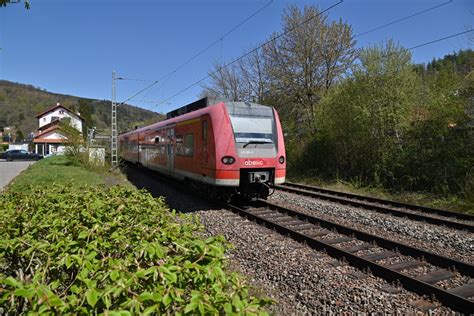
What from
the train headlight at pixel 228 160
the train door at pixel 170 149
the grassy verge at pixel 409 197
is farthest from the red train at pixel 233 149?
the grassy verge at pixel 409 197

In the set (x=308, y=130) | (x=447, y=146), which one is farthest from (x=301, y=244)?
(x=308, y=130)

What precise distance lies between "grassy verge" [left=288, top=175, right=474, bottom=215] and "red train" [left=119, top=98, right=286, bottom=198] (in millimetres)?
4964

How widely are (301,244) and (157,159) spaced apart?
9.83 m

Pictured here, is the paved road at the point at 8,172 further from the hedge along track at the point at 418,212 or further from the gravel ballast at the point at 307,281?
the hedge along track at the point at 418,212

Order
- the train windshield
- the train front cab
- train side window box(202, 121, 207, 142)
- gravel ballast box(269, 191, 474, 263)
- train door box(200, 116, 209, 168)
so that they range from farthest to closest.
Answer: train side window box(202, 121, 207, 142), train door box(200, 116, 209, 168), the train windshield, the train front cab, gravel ballast box(269, 191, 474, 263)

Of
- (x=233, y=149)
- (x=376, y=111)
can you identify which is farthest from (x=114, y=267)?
(x=376, y=111)

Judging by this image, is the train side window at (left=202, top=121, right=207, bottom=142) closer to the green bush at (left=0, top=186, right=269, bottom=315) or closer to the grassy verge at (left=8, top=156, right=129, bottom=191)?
the grassy verge at (left=8, top=156, right=129, bottom=191)

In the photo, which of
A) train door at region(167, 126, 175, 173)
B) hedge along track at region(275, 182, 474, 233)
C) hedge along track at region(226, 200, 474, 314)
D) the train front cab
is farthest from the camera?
train door at region(167, 126, 175, 173)

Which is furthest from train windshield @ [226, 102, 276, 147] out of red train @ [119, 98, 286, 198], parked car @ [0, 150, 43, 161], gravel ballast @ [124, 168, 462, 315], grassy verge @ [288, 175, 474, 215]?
parked car @ [0, 150, 43, 161]

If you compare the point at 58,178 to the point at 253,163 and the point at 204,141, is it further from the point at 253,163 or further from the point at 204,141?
the point at 253,163

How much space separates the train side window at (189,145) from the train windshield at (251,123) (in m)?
1.82

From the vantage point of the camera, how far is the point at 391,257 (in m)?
5.68

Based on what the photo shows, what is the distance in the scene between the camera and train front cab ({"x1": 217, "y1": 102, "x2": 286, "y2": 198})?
9086 millimetres

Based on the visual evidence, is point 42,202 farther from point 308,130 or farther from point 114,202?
point 308,130
